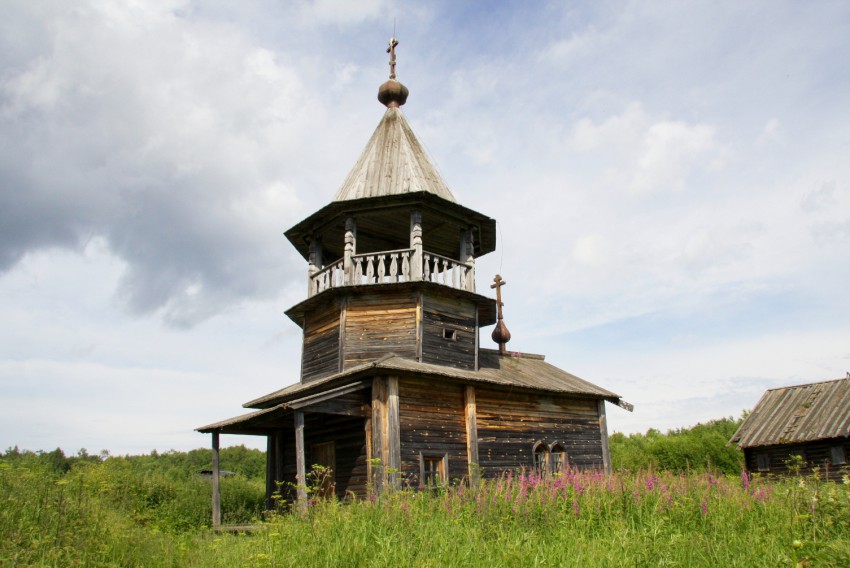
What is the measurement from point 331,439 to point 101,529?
23.6 feet

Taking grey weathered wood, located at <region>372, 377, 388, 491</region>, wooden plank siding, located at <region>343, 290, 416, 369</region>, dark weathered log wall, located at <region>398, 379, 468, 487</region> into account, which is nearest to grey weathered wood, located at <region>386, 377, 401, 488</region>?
grey weathered wood, located at <region>372, 377, 388, 491</region>

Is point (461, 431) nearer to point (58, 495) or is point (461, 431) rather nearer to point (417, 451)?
point (417, 451)

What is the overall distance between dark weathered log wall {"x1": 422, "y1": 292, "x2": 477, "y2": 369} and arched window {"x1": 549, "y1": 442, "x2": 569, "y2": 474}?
3.16m

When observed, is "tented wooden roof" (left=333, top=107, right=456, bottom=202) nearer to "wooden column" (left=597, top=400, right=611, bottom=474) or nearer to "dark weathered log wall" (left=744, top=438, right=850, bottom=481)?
"wooden column" (left=597, top=400, right=611, bottom=474)

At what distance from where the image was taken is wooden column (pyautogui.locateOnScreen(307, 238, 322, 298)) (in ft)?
52.1

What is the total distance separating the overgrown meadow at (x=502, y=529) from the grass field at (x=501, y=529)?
2 centimetres

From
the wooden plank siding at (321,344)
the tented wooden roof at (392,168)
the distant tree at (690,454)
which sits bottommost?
the distant tree at (690,454)

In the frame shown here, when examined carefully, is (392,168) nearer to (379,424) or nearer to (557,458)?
(379,424)

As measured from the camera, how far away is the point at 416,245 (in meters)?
14.8

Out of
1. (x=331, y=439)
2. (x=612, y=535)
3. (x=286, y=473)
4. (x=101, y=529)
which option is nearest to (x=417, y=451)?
(x=331, y=439)

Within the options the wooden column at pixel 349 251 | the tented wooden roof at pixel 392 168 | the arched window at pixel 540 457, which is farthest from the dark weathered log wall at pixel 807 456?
the wooden column at pixel 349 251

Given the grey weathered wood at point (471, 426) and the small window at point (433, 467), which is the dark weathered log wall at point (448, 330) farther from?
the small window at point (433, 467)

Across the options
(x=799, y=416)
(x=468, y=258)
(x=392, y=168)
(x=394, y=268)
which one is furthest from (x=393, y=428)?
(x=799, y=416)

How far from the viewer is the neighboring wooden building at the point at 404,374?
1282 cm
